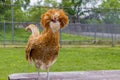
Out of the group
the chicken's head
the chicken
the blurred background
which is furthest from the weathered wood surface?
the blurred background

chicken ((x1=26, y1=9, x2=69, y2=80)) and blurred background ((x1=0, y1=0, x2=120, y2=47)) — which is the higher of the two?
chicken ((x1=26, y1=9, x2=69, y2=80))

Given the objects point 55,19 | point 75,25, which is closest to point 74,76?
point 55,19

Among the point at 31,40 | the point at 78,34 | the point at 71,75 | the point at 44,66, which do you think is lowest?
the point at 78,34

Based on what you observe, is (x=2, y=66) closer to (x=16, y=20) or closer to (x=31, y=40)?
(x=31, y=40)

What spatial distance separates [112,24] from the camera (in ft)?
54.4

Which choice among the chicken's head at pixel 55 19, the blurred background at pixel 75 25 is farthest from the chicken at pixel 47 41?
the blurred background at pixel 75 25

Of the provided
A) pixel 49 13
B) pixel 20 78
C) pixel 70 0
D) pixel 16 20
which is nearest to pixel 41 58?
pixel 49 13

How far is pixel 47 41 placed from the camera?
2559mm

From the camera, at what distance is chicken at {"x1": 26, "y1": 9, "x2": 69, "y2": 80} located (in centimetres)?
252

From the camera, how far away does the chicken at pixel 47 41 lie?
2521 mm

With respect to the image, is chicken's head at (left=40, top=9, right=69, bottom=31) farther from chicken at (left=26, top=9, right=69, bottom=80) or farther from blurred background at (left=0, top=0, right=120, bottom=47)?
blurred background at (left=0, top=0, right=120, bottom=47)

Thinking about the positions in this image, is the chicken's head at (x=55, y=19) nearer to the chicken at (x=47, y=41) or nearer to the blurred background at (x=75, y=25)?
the chicken at (x=47, y=41)

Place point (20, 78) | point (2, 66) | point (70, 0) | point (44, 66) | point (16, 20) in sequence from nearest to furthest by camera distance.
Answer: point (44, 66), point (20, 78), point (2, 66), point (16, 20), point (70, 0)

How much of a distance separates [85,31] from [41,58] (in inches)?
545
